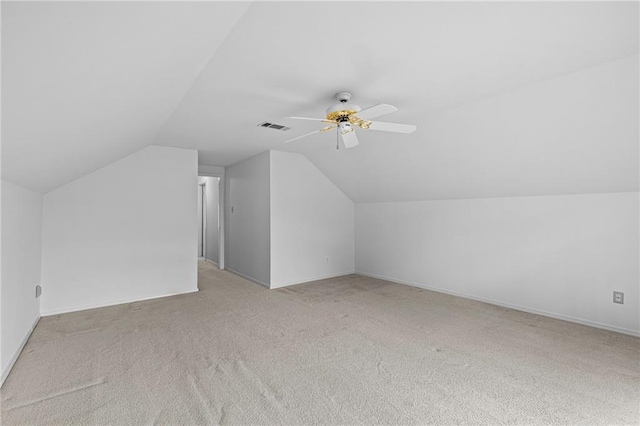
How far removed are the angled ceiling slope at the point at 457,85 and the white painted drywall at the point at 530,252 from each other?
27cm

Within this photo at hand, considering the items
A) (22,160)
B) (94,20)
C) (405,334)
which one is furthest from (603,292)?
(22,160)

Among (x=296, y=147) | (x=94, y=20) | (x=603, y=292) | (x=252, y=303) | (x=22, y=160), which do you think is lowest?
(x=252, y=303)

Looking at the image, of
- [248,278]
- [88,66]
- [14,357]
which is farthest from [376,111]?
[248,278]

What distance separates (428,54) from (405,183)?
2892 millimetres

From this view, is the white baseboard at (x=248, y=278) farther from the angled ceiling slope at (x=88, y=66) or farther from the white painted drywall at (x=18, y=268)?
the angled ceiling slope at (x=88, y=66)

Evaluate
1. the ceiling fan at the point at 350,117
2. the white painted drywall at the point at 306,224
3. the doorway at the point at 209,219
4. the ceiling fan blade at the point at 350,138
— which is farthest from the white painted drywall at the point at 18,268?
the doorway at the point at 209,219

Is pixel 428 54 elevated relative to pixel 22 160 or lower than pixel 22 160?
elevated

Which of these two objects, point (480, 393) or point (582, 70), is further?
point (582, 70)

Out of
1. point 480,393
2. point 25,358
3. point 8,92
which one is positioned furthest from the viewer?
point 25,358

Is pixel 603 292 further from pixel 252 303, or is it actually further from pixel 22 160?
pixel 22 160

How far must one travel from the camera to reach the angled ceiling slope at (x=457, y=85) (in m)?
1.77

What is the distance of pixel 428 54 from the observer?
215 cm

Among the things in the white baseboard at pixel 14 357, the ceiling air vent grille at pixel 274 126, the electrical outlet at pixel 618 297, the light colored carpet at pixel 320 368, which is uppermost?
the ceiling air vent grille at pixel 274 126

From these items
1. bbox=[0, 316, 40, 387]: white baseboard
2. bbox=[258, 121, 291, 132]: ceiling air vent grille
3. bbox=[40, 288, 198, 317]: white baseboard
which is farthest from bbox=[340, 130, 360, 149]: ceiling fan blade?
bbox=[40, 288, 198, 317]: white baseboard
